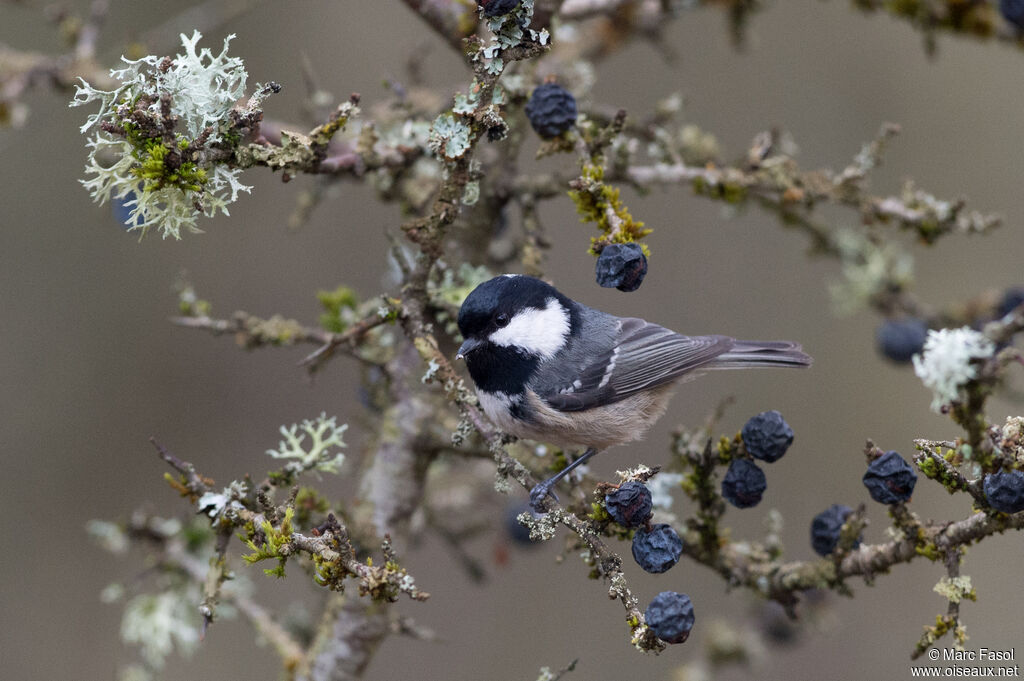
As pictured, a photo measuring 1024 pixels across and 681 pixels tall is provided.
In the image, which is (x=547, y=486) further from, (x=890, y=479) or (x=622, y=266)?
(x=890, y=479)

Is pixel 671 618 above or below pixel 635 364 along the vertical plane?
below

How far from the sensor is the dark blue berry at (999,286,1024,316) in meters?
2.81

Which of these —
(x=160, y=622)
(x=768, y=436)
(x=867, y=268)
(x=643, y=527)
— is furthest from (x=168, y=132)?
(x=867, y=268)

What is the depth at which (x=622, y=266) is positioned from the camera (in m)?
2.07

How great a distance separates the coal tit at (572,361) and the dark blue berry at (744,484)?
45cm

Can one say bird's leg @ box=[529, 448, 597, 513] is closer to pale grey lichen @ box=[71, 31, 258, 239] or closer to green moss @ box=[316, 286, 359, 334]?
green moss @ box=[316, 286, 359, 334]

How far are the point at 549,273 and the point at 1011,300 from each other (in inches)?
93.9

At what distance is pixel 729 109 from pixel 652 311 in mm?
1402

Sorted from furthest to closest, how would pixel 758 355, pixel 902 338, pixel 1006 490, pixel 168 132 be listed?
pixel 902 338, pixel 758 355, pixel 168 132, pixel 1006 490

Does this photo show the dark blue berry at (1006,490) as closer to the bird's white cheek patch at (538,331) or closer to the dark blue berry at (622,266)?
the dark blue berry at (622,266)

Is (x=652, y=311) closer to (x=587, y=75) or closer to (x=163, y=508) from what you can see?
(x=587, y=75)

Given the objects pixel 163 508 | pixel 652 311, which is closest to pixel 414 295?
pixel 652 311

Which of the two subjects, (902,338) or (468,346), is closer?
(468,346)

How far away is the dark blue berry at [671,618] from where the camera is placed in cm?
179
